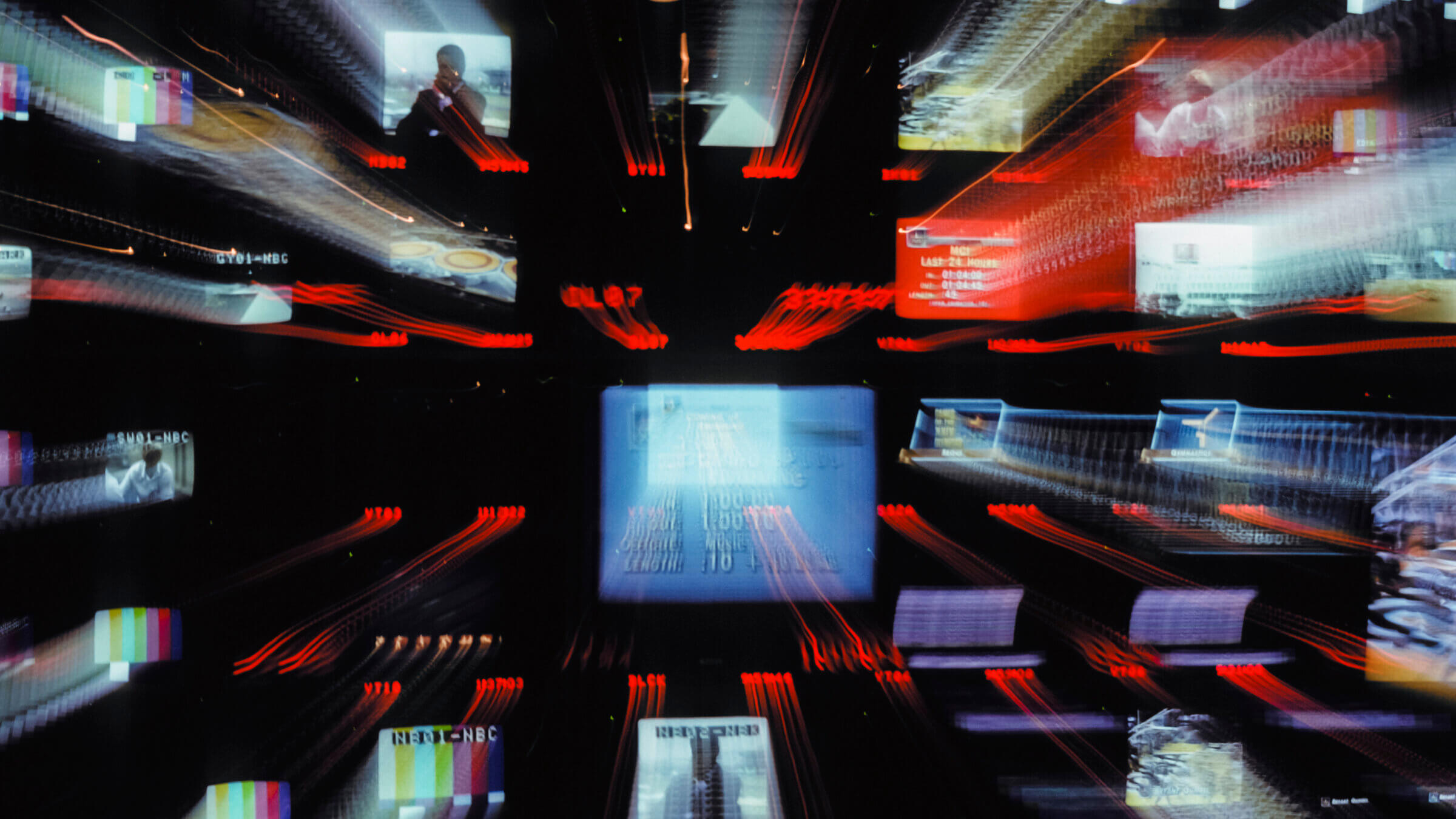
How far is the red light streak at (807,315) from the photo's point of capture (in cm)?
130

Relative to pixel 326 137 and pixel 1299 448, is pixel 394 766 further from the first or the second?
pixel 1299 448

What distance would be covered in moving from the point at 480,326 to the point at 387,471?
39 cm

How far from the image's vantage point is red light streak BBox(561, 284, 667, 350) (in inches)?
50.7

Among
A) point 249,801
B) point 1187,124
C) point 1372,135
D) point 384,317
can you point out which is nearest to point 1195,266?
point 1187,124

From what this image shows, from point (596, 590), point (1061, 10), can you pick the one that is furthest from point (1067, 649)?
point (1061, 10)

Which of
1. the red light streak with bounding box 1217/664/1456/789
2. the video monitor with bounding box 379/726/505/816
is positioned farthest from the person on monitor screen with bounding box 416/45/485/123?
the red light streak with bounding box 1217/664/1456/789

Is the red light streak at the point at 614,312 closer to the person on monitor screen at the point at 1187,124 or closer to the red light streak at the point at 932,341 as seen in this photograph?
the red light streak at the point at 932,341

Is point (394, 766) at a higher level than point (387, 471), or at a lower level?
lower

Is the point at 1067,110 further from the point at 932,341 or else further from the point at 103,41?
the point at 103,41

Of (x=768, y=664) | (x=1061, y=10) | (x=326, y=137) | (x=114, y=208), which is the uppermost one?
(x=1061, y=10)

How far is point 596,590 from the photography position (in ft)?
4.31

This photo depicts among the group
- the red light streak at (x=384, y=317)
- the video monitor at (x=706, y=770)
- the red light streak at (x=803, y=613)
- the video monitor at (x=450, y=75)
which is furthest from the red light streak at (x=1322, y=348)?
the video monitor at (x=450, y=75)

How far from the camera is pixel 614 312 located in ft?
4.22

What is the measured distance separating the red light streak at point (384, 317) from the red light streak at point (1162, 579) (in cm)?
122
